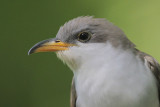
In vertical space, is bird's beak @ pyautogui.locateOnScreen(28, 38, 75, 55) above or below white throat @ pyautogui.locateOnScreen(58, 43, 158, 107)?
above

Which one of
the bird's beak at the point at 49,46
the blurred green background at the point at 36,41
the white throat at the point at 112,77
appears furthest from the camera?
the blurred green background at the point at 36,41

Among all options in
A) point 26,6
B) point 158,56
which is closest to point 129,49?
point 158,56

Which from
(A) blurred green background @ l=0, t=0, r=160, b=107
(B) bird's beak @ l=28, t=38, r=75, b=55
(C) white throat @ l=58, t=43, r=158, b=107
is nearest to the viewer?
(C) white throat @ l=58, t=43, r=158, b=107

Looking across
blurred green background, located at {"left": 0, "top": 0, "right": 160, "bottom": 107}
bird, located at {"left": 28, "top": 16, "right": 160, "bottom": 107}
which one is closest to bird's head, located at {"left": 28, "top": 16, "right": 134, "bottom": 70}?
bird, located at {"left": 28, "top": 16, "right": 160, "bottom": 107}

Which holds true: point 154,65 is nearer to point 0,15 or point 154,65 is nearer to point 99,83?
point 99,83

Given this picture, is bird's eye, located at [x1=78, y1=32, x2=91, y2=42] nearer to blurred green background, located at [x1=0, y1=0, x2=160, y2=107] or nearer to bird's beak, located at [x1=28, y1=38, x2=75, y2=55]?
bird's beak, located at [x1=28, y1=38, x2=75, y2=55]

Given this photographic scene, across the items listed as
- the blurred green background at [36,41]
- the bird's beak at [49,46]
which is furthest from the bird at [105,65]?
the blurred green background at [36,41]

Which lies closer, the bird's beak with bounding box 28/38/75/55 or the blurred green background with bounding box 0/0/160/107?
the bird's beak with bounding box 28/38/75/55

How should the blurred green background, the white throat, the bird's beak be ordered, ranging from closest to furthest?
the white throat, the bird's beak, the blurred green background

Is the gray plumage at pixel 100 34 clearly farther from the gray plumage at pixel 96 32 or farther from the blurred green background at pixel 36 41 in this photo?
the blurred green background at pixel 36 41
